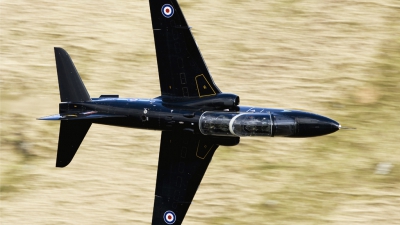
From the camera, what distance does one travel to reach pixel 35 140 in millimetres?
47344

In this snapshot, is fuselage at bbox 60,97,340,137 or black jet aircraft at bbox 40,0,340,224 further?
black jet aircraft at bbox 40,0,340,224

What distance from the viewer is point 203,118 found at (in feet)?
122

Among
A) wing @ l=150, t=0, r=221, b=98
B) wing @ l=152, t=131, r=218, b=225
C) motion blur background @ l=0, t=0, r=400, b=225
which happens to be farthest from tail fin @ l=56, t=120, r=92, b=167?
motion blur background @ l=0, t=0, r=400, b=225

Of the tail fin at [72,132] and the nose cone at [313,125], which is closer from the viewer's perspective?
the nose cone at [313,125]

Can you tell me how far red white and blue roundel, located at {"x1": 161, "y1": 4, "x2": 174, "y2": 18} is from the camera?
38.2 meters

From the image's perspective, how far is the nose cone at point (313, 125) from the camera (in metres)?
35.2

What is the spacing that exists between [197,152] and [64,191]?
9.12 meters

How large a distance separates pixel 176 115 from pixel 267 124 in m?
4.28

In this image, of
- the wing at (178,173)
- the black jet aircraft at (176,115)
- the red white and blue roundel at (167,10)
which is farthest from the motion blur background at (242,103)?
the red white and blue roundel at (167,10)

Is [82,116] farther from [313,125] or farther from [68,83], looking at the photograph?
[313,125]

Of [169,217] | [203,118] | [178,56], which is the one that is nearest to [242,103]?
[178,56]

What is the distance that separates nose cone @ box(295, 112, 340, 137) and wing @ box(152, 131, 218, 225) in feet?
16.9

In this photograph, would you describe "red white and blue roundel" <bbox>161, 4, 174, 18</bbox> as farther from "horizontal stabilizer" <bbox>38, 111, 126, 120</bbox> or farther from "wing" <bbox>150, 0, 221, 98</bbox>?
"horizontal stabilizer" <bbox>38, 111, 126, 120</bbox>

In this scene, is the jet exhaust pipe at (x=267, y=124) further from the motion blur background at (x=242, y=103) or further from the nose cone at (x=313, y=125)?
the motion blur background at (x=242, y=103)
